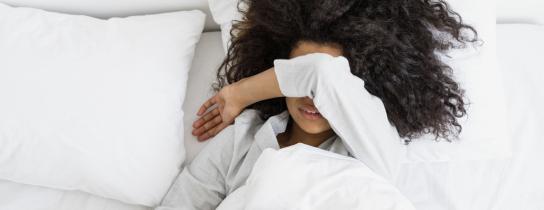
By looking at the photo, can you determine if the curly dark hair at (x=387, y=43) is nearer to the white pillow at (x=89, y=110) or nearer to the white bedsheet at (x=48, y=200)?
the white pillow at (x=89, y=110)

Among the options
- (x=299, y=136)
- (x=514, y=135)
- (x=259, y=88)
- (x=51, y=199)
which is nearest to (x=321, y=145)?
(x=299, y=136)

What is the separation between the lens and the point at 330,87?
2.57 ft

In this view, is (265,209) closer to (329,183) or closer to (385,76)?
(329,183)

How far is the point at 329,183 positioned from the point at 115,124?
458 millimetres

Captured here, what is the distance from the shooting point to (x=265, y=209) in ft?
2.39

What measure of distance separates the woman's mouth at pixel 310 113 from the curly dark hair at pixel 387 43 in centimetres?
11

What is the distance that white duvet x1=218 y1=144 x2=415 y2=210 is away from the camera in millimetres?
729

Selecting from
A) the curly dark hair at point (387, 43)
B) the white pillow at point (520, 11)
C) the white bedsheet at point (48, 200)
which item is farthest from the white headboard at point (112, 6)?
the white pillow at point (520, 11)

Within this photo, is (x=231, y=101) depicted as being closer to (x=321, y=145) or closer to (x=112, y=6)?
(x=321, y=145)

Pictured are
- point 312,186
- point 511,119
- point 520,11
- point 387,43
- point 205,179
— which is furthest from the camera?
point 520,11

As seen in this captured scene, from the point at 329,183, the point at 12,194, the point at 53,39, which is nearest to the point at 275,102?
the point at 329,183

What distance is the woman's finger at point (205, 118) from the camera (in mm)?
1040

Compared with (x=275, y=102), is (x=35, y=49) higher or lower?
higher

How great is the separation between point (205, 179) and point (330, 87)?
1.18 ft
